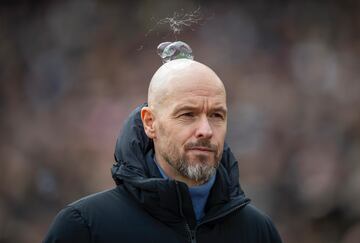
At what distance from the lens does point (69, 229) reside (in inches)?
116

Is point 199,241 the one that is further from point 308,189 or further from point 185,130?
point 308,189

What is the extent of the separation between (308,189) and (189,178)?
4374 mm

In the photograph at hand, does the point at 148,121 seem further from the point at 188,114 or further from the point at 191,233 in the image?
the point at 191,233

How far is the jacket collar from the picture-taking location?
3.02 meters

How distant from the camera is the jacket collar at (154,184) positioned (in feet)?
9.91

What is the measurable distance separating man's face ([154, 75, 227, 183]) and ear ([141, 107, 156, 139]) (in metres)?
0.04

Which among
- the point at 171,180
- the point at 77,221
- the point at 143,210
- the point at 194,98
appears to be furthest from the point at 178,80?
the point at 77,221

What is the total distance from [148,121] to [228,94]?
436cm

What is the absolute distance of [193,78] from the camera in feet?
10.3

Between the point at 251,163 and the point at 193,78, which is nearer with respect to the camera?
the point at 193,78

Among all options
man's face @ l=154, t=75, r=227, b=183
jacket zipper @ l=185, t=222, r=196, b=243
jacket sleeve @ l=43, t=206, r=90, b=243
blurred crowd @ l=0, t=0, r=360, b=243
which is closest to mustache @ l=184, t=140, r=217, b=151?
man's face @ l=154, t=75, r=227, b=183

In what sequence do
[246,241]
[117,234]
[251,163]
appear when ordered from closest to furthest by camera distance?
[117,234], [246,241], [251,163]

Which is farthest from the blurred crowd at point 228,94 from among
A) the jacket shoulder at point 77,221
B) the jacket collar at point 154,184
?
the jacket shoulder at point 77,221

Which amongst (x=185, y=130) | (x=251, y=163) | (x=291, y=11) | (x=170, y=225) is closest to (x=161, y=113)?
(x=185, y=130)
